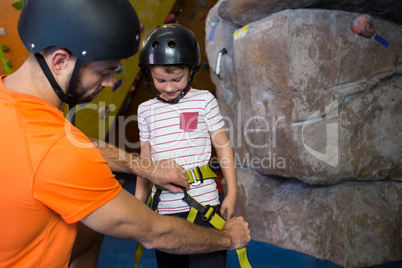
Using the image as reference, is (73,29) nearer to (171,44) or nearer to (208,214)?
(171,44)

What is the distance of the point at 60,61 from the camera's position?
1243 millimetres

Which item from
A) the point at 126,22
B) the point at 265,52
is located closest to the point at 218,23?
the point at 265,52

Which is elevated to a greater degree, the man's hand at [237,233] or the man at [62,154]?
the man at [62,154]

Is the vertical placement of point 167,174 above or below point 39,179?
below

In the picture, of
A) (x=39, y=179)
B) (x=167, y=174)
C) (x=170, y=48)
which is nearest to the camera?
(x=39, y=179)

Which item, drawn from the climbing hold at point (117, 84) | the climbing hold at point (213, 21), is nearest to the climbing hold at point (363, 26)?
the climbing hold at point (213, 21)

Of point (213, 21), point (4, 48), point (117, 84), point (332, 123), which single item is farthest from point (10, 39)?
point (332, 123)

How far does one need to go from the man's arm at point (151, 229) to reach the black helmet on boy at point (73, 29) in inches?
17.3

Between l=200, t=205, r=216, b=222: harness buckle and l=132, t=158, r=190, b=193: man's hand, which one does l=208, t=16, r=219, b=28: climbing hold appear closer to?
l=132, t=158, r=190, b=193: man's hand

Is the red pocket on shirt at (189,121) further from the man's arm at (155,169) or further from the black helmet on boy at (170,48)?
the man's arm at (155,169)

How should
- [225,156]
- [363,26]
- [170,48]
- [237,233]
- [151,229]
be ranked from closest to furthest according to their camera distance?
[151,229], [237,233], [170,48], [225,156], [363,26]

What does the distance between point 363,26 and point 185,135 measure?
181cm

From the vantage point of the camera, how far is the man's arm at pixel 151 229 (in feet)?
3.61

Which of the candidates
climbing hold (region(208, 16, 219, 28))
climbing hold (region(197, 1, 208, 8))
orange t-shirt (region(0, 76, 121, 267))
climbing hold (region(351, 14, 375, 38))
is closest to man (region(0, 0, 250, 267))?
orange t-shirt (region(0, 76, 121, 267))
